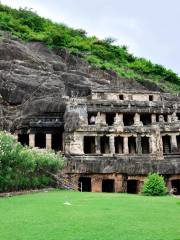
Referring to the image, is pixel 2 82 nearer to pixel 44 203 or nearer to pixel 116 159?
pixel 116 159

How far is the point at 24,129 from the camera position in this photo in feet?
128

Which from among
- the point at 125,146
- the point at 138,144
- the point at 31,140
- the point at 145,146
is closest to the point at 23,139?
the point at 31,140

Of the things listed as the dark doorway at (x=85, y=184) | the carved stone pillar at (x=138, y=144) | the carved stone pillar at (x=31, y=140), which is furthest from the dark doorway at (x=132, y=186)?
the carved stone pillar at (x=31, y=140)

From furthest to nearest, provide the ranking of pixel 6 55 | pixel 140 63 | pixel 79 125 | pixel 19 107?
pixel 140 63 < pixel 6 55 < pixel 19 107 < pixel 79 125

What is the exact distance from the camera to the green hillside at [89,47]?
58.5 m

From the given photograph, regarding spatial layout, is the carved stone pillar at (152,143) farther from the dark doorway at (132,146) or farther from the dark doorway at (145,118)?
the dark doorway at (145,118)

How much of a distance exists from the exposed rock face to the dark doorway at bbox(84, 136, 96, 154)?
4041 mm

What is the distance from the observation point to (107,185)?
34.7 meters

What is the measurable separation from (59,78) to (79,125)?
9.75m

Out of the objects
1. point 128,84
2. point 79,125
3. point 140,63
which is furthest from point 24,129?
point 140,63

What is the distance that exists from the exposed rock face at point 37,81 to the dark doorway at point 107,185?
9.28 metres

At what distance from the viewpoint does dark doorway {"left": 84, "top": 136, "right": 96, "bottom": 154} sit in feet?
127

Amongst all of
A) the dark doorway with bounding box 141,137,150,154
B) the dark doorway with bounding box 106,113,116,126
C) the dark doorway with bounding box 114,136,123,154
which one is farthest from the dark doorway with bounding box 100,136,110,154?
the dark doorway with bounding box 106,113,116,126

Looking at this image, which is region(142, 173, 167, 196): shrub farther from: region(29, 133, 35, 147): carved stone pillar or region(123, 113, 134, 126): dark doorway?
region(123, 113, 134, 126): dark doorway
